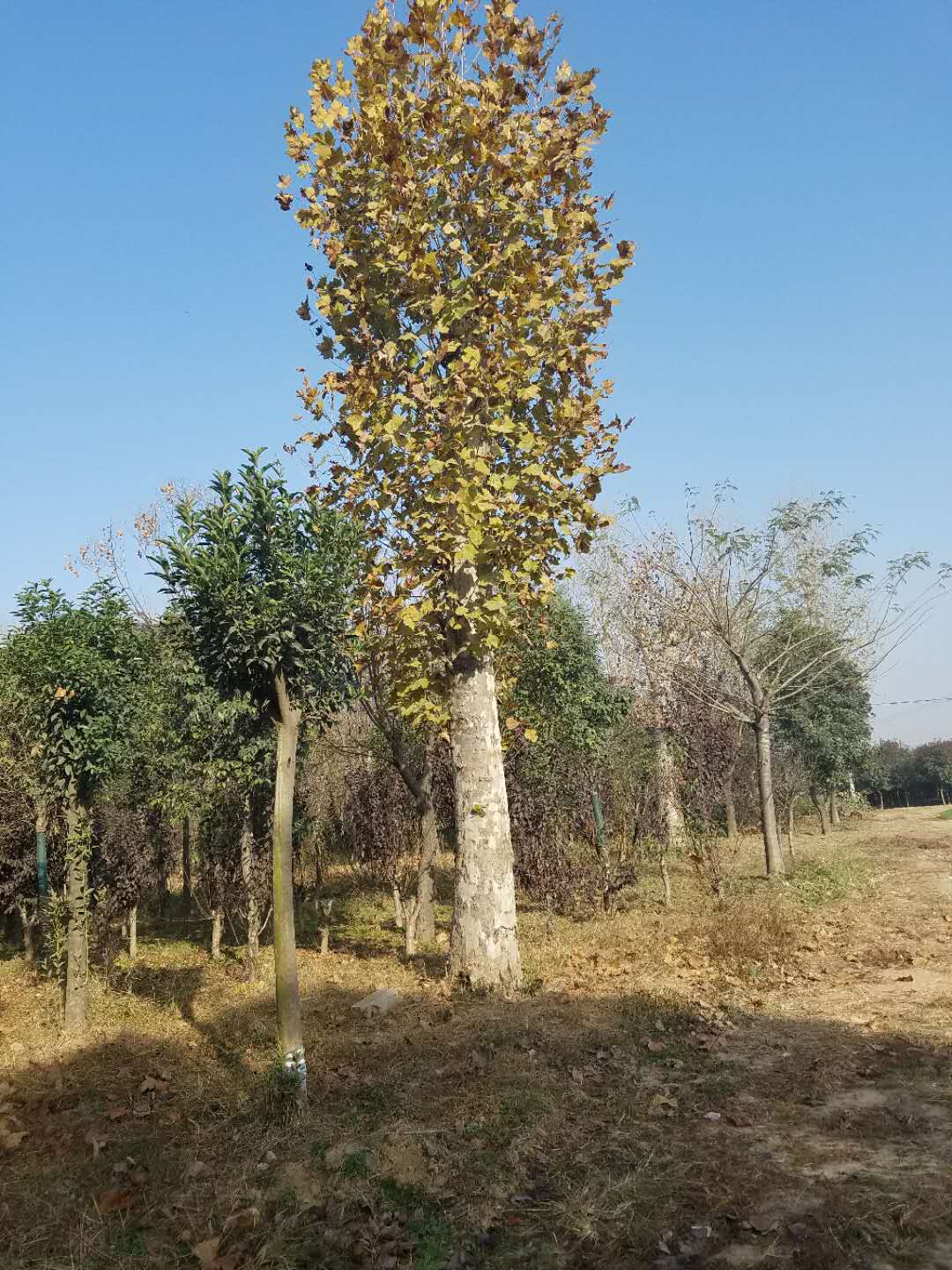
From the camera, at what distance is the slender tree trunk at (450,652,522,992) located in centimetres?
891

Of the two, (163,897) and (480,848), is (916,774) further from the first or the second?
(480,848)

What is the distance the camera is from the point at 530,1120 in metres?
5.56

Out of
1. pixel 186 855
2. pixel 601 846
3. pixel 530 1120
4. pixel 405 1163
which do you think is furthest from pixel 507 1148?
pixel 186 855

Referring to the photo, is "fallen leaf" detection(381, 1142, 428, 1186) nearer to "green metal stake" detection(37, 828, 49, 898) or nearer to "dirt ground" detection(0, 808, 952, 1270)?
"dirt ground" detection(0, 808, 952, 1270)

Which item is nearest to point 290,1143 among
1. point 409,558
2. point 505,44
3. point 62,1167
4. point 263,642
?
point 62,1167

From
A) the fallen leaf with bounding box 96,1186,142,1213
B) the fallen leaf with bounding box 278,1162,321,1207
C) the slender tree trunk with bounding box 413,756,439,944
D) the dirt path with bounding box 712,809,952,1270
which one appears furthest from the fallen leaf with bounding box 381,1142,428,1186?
the slender tree trunk with bounding box 413,756,439,944

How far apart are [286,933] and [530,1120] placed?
216cm

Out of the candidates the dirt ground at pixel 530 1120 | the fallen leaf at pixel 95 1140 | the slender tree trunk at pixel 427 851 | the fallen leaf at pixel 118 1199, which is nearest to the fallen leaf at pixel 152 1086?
the dirt ground at pixel 530 1120

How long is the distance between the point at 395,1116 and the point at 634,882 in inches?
438

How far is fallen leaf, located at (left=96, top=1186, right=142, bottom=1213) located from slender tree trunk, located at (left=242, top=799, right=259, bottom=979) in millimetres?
6866

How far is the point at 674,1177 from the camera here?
4.66 m

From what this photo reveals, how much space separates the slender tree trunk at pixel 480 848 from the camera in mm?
8914

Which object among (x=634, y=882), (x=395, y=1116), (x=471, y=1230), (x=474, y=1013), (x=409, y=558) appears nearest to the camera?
(x=471, y=1230)

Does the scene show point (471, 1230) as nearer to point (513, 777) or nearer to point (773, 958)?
point (773, 958)
